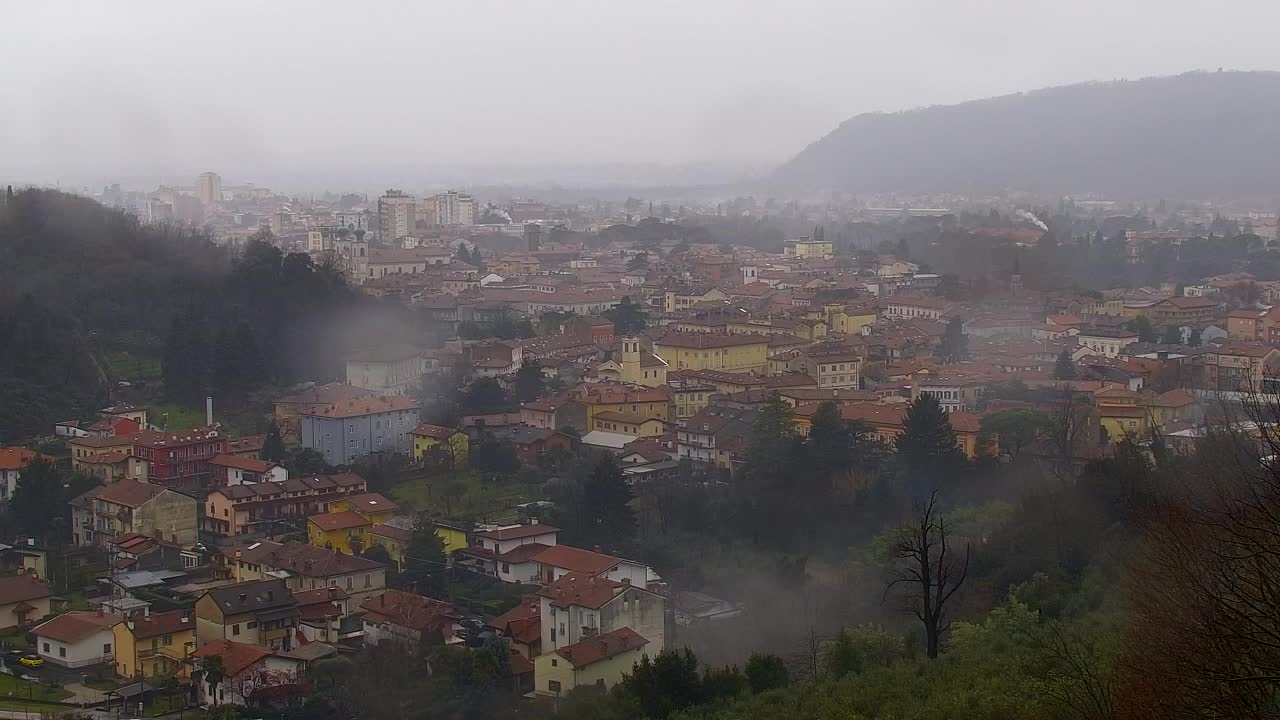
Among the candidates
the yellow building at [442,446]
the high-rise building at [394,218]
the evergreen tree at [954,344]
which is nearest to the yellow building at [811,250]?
the high-rise building at [394,218]

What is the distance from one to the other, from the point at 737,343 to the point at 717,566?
7.40m

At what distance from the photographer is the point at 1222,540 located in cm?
407

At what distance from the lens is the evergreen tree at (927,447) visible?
10617 mm

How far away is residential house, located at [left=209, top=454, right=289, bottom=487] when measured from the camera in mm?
11211

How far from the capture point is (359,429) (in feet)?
41.9

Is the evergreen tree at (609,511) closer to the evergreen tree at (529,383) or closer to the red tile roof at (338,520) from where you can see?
the red tile roof at (338,520)

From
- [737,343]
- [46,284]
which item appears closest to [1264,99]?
[737,343]

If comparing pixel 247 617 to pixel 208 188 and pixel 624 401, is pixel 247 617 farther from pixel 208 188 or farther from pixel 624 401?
pixel 208 188

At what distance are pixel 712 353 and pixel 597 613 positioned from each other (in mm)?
8785

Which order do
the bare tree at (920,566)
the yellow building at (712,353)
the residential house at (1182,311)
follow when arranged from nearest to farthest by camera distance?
the bare tree at (920,566) → the yellow building at (712,353) → the residential house at (1182,311)

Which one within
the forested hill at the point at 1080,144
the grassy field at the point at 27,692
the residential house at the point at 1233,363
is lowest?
the grassy field at the point at 27,692

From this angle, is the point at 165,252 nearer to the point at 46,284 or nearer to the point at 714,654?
the point at 46,284

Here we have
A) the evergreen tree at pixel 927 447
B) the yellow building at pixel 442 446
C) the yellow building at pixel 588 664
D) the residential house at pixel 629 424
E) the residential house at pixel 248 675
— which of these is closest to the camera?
the residential house at pixel 248 675

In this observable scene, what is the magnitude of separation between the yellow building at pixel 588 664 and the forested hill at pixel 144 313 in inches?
280
